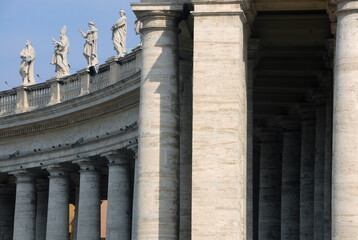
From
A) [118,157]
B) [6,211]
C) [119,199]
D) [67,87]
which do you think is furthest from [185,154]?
[6,211]

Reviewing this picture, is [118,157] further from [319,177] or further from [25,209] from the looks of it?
[319,177]

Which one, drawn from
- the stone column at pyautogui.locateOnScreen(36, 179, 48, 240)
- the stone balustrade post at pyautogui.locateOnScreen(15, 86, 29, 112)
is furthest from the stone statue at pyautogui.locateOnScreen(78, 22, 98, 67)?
the stone column at pyautogui.locateOnScreen(36, 179, 48, 240)

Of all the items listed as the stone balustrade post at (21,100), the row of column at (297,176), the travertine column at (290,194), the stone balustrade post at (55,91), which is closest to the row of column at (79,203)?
the stone balustrade post at (21,100)

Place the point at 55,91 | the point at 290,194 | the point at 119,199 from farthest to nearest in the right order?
1. the point at 55,91
2. the point at 119,199
3. the point at 290,194

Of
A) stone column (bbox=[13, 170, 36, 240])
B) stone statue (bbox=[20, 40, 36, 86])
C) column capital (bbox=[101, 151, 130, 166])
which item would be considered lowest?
stone column (bbox=[13, 170, 36, 240])

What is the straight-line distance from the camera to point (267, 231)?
102 meters

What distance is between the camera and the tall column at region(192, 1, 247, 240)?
204 feet

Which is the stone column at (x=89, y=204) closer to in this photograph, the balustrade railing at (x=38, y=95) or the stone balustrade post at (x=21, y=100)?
the balustrade railing at (x=38, y=95)

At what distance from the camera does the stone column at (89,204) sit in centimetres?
10494

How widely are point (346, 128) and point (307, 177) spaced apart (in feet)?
101

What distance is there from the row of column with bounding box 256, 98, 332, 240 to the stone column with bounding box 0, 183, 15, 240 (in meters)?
36.9

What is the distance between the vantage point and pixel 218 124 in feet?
208

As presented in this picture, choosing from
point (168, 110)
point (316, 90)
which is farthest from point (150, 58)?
point (316, 90)

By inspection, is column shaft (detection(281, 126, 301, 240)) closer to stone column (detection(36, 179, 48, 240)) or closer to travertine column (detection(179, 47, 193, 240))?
travertine column (detection(179, 47, 193, 240))
